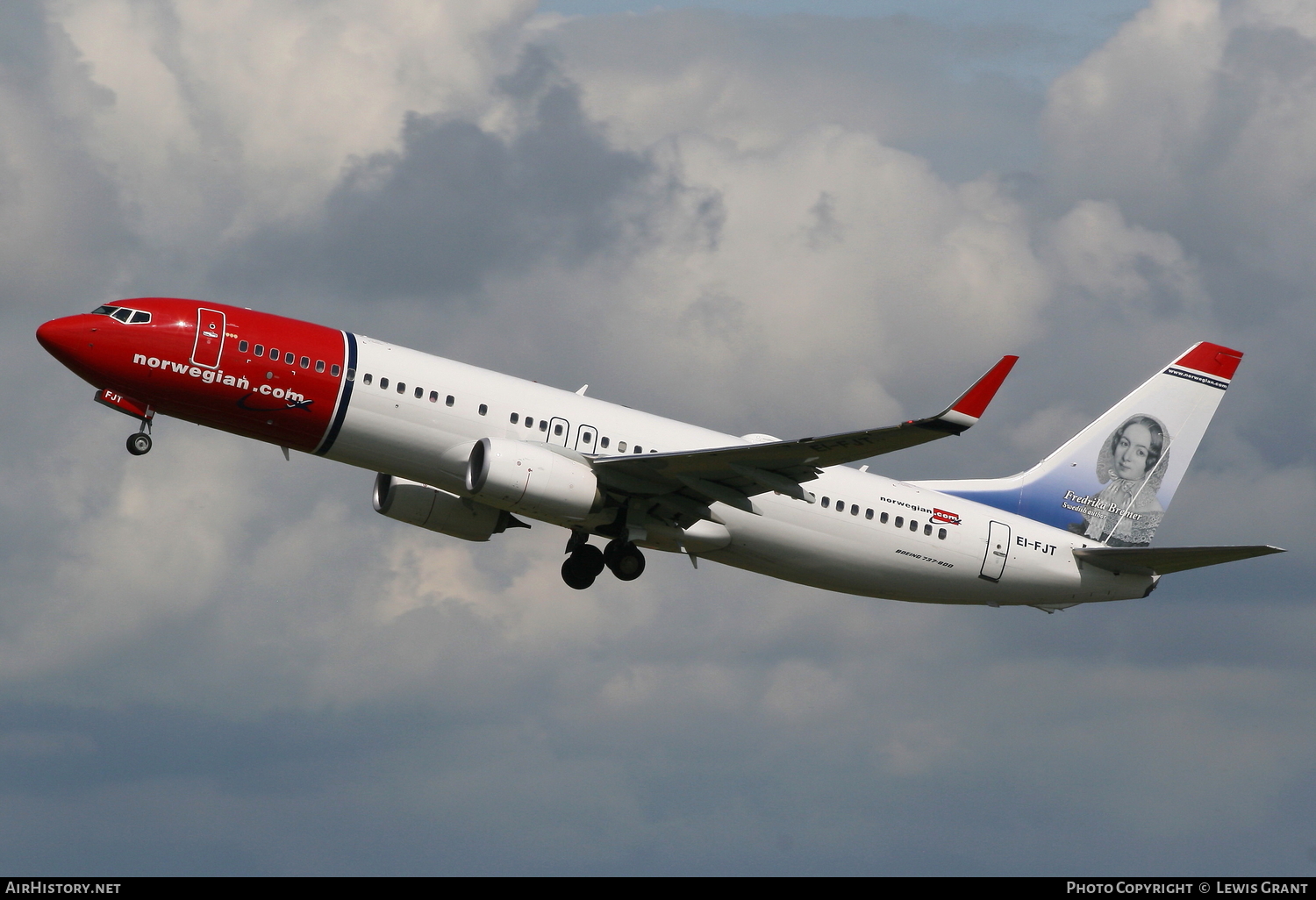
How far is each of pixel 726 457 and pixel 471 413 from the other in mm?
6969

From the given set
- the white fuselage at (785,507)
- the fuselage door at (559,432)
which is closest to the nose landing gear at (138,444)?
the white fuselage at (785,507)

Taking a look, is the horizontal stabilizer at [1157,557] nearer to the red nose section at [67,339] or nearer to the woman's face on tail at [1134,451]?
the woman's face on tail at [1134,451]

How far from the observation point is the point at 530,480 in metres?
39.5

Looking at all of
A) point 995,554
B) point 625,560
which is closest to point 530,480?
point 625,560

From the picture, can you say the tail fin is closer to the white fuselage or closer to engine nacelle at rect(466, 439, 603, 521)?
the white fuselage

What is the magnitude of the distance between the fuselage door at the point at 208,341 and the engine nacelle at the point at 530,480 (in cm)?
700

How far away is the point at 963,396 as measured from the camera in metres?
34.6

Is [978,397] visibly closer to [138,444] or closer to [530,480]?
[530,480]

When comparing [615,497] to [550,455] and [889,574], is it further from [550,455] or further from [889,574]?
[889,574]

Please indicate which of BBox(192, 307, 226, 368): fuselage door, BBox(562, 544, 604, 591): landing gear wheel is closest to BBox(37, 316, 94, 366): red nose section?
BBox(192, 307, 226, 368): fuselage door

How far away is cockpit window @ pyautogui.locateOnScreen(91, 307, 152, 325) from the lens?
39.3 meters

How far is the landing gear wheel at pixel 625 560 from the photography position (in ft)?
143
